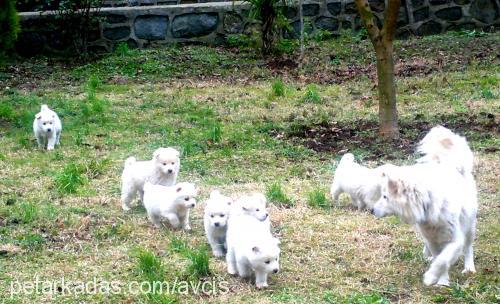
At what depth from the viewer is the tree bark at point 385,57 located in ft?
32.1

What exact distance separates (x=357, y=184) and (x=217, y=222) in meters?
1.70

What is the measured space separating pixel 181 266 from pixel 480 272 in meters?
2.09

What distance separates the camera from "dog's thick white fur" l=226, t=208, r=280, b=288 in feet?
18.1

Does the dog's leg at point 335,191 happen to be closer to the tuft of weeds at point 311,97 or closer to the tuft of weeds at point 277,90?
the tuft of weeds at point 311,97

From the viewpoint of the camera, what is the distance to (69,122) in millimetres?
11758

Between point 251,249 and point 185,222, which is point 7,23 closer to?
point 185,222

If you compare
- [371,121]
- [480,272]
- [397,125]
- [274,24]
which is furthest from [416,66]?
[480,272]

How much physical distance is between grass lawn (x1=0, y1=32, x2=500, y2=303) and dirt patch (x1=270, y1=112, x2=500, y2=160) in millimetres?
26

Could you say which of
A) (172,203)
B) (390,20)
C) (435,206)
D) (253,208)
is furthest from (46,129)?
(435,206)

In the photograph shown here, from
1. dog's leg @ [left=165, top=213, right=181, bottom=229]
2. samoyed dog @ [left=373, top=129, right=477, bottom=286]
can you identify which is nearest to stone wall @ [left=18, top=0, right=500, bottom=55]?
dog's leg @ [left=165, top=213, right=181, bottom=229]

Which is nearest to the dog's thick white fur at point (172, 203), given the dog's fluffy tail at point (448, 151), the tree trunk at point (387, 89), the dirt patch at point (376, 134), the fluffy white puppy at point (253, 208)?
the fluffy white puppy at point (253, 208)

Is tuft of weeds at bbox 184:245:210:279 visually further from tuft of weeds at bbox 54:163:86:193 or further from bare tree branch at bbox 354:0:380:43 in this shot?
bare tree branch at bbox 354:0:380:43

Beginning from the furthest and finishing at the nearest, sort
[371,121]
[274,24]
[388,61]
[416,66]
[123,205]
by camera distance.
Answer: [274,24], [416,66], [371,121], [388,61], [123,205]

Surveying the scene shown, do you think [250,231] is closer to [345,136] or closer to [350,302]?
[350,302]
